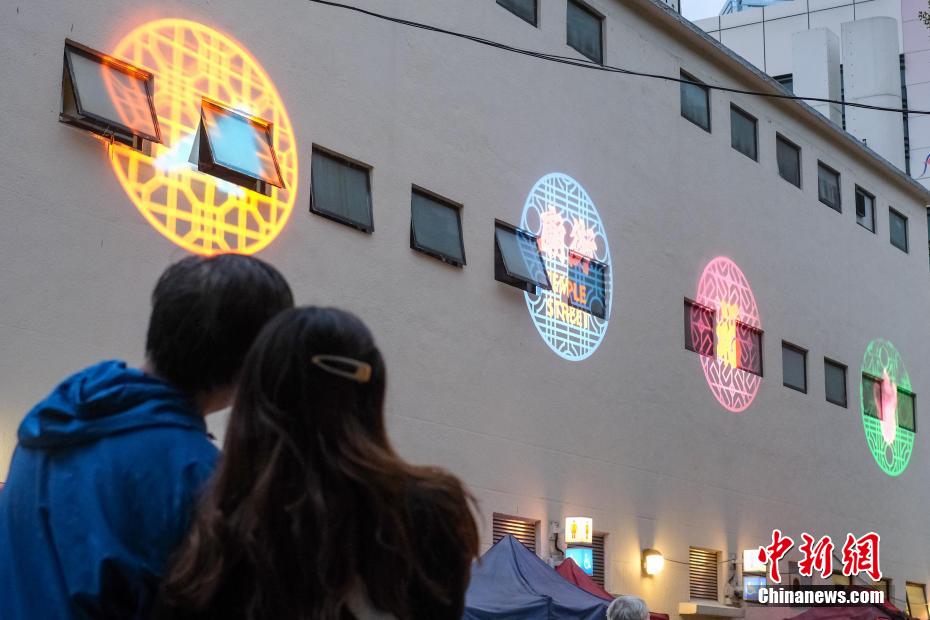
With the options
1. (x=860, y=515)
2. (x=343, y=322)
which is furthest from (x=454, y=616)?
(x=860, y=515)

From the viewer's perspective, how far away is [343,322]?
2.17 meters

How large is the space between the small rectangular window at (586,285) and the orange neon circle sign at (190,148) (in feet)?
14.8

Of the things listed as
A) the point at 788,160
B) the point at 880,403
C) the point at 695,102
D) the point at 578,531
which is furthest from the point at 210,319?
the point at 880,403

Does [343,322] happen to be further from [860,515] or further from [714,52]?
[860,515]

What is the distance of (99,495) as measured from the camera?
2.13m

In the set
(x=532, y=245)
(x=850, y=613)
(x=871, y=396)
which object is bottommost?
(x=850, y=613)

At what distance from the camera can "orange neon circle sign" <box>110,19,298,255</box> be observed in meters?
11.1

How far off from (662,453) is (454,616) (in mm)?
15071

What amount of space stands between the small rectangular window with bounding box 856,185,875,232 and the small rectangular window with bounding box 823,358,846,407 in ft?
10.6

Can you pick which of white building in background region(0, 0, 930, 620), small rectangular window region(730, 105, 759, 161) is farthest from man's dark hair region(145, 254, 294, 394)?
small rectangular window region(730, 105, 759, 161)

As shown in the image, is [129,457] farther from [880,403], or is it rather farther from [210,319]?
[880,403]

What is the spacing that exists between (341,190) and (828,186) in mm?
12696

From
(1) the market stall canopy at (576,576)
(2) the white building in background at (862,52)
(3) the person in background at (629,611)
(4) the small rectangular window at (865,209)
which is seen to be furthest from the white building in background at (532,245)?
(2) the white building in background at (862,52)

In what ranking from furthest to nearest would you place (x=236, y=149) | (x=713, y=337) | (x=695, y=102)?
1. (x=695, y=102)
2. (x=713, y=337)
3. (x=236, y=149)
